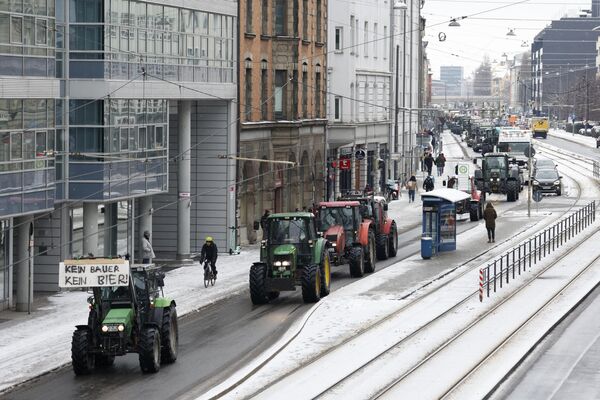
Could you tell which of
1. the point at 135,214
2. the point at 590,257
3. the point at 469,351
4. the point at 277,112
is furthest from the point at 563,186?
the point at 469,351

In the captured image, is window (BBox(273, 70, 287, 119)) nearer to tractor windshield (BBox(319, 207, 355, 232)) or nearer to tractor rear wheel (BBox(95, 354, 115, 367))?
tractor windshield (BBox(319, 207, 355, 232))

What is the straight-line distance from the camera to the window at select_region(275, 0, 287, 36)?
65.6 metres

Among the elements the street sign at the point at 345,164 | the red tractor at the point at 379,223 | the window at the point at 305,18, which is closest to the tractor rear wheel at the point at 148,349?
the red tractor at the point at 379,223

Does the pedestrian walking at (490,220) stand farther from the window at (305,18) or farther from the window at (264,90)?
the window at (305,18)

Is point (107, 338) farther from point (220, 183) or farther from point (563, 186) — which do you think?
point (563, 186)

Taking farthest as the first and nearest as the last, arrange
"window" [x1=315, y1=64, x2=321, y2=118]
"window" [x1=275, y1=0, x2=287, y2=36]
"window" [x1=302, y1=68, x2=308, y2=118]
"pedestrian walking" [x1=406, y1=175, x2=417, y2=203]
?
"pedestrian walking" [x1=406, y1=175, x2=417, y2=203]
"window" [x1=315, y1=64, x2=321, y2=118]
"window" [x1=302, y1=68, x2=308, y2=118]
"window" [x1=275, y1=0, x2=287, y2=36]

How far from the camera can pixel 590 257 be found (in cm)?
5491

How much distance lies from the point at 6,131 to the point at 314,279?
31.2 ft

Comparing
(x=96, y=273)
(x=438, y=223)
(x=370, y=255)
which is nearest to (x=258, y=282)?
(x=370, y=255)

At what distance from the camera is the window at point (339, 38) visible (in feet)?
266

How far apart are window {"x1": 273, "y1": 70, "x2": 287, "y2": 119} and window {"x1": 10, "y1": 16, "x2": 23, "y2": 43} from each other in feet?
85.6

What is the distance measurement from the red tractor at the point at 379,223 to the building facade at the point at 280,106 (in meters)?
5.13

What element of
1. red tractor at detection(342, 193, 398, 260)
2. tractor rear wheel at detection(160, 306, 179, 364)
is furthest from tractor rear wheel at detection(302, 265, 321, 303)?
red tractor at detection(342, 193, 398, 260)

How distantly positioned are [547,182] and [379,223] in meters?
39.4
